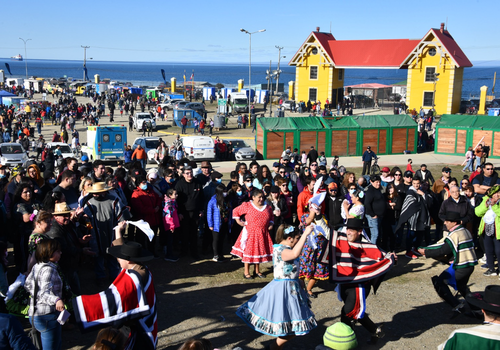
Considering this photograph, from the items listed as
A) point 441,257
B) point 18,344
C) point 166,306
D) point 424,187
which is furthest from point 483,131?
point 18,344

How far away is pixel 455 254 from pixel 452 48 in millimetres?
47811

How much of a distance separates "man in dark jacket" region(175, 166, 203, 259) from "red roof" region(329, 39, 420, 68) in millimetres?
45183

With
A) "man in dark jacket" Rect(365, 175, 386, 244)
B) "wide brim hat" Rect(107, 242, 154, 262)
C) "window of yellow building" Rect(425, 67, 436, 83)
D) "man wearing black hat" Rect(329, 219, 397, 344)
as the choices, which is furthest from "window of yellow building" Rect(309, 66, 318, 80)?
"wide brim hat" Rect(107, 242, 154, 262)

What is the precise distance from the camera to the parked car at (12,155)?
23516 mm

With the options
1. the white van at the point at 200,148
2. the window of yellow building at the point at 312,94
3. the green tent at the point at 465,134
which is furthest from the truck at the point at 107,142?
the window of yellow building at the point at 312,94

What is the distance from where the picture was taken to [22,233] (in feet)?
27.1

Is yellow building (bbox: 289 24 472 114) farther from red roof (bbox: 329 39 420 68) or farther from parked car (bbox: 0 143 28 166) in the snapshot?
parked car (bbox: 0 143 28 166)

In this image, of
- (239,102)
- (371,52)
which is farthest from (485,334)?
(371,52)

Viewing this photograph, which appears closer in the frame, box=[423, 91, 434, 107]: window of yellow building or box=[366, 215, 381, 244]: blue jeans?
box=[366, 215, 381, 244]: blue jeans

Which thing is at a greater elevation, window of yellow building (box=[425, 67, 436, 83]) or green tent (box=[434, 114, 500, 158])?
window of yellow building (box=[425, 67, 436, 83])

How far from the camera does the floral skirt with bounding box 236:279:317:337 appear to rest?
5805 mm

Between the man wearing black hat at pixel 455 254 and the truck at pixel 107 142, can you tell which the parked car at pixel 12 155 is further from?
the man wearing black hat at pixel 455 254

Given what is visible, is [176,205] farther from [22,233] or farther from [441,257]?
[441,257]

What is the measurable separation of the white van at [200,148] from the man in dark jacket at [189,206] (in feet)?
51.9
